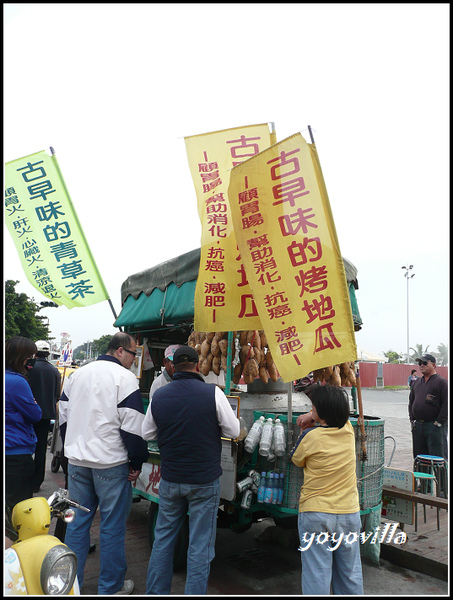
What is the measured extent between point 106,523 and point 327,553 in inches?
64.7

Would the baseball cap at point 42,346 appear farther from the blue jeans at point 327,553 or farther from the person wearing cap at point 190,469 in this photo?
the blue jeans at point 327,553

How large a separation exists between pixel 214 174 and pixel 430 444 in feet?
15.7

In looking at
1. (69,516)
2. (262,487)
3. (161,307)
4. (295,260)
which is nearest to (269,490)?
(262,487)

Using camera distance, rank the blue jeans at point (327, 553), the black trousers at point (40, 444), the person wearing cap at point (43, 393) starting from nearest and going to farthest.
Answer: the blue jeans at point (327, 553) < the black trousers at point (40, 444) < the person wearing cap at point (43, 393)

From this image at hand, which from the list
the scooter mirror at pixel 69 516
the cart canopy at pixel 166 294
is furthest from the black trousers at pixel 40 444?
the scooter mirror at pixel 69 516

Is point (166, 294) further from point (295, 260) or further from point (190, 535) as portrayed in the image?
point (190, 535)

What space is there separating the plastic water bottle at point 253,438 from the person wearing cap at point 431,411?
3474 mm

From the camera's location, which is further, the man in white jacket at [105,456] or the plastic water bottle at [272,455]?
the plastic water bottle at [272,455]

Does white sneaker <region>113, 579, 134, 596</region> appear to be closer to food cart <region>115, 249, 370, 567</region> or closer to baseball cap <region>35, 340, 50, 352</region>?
food cart <region>115, 249, 370, 567</region>

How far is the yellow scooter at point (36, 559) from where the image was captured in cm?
205

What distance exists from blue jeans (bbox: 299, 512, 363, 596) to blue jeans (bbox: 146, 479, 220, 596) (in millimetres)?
691

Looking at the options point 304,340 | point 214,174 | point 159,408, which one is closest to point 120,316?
point 214,174

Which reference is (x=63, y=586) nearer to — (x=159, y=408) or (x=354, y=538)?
(x=159, y=408)

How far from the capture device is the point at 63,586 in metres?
2.10
